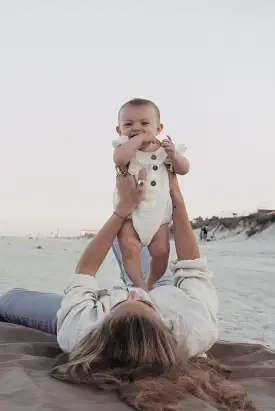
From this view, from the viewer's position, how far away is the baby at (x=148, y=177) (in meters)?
3.21

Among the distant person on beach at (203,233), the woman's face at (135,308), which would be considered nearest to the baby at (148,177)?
the woman's face at (135,308)

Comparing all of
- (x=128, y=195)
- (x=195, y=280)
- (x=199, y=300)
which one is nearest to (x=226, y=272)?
(x=128, y=195)

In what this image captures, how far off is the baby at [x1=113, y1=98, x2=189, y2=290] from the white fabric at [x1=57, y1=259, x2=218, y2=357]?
Answer: 0.48 meters

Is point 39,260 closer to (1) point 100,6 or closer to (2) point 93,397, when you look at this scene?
(1) point 100,6

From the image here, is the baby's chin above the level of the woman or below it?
above

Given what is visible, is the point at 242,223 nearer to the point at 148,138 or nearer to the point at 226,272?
the point at 226,272

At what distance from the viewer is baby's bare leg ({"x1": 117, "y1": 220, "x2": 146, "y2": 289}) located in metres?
3.20

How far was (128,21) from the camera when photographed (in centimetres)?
946

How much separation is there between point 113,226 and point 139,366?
1116 mm

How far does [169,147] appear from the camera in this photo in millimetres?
3191

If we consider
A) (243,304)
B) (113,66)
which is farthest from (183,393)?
(113,66)

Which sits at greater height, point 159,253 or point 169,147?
point 169,147

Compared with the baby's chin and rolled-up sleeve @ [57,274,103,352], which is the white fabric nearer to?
rolled-up sleeve @ [57,274,103,352]

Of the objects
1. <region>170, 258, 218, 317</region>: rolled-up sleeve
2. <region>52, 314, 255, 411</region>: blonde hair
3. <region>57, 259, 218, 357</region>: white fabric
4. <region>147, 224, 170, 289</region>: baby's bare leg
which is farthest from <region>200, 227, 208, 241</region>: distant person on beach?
<region>52, 314, 255, 411</region>: blonde hair
